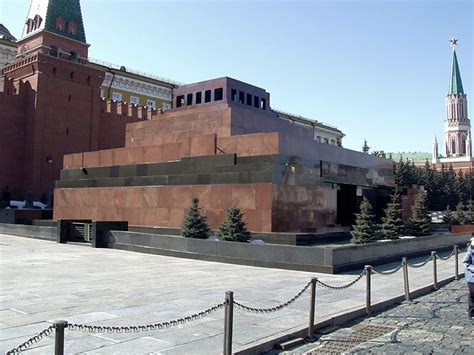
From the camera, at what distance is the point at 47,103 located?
3150 cm

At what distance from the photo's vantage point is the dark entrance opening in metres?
17.9

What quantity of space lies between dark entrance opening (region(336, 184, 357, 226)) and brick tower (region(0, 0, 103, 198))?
20933 millimetres

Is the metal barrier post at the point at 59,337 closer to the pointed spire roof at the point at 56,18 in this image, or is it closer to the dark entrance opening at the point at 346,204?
the dark entrance opening at the point at 346,204

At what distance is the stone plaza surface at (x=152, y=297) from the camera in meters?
5.05

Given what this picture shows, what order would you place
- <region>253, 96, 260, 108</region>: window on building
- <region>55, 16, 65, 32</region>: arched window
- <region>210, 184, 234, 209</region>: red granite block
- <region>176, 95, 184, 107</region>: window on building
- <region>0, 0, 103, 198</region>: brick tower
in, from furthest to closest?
<region>55, 16, 65, 32</region>: arched window < <region>0, 0, 103, 198</region>: brick tower < <region>176, 95, 184, 107</region>: window on building < <region>253, 96, 260, 108</region>: window on building < <region>210, 184, 234, 209</region>: red granite block

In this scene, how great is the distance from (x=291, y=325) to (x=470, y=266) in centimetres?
310

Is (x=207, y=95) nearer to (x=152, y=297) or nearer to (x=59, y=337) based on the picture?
(x=152, y=297)

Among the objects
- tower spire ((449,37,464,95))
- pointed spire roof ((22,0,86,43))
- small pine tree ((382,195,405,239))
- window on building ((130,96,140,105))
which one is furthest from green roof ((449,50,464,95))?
small pine tree ((382,195,405,239))

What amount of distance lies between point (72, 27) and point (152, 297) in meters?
34.7

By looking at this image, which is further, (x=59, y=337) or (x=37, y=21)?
(x=37, y=21)

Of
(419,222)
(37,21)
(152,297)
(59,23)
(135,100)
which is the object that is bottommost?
(152,297)

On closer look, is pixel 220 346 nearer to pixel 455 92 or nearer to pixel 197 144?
pixel 197 144

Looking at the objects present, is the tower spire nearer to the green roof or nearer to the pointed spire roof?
the green roof

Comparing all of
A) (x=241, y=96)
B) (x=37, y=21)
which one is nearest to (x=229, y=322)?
(x=241, y=96)
